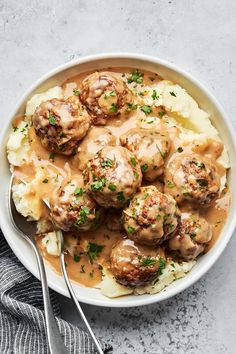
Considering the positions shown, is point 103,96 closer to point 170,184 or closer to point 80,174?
point 80,174

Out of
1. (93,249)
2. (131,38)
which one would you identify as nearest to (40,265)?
(93,249)

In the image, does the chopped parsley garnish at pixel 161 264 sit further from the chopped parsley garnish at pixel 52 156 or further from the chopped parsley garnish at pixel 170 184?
the chopped parsley garnish at pixel 52 156

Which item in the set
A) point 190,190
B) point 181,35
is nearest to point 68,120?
point 190,190

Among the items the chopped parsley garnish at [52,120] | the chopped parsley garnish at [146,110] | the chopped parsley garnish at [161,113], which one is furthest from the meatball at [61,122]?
the chopped parsley garnish at [161,113]

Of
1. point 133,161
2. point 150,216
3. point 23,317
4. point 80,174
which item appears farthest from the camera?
point 23,317

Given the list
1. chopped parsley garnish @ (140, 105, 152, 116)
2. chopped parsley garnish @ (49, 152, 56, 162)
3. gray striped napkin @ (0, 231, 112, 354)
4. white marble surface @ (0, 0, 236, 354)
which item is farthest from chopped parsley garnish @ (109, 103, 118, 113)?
gray striped napkin @ (0, 231, 112, 354)
